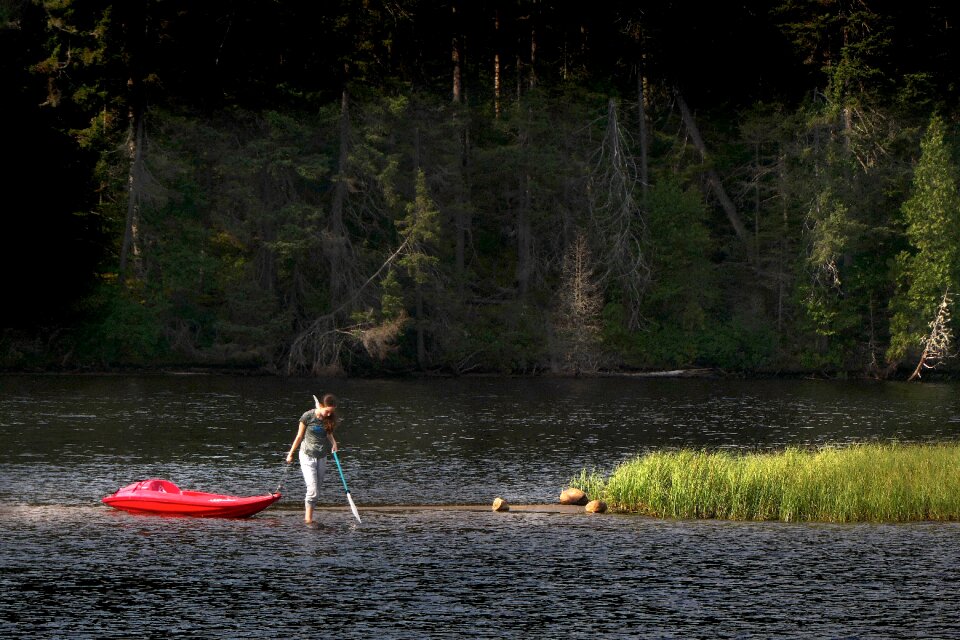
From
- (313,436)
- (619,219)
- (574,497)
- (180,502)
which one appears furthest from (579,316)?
(313,436)

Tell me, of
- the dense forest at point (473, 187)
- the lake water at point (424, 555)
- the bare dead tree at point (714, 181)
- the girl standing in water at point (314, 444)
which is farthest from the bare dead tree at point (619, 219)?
the girl standing in water at point (314, 444)

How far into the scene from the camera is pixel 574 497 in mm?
30281

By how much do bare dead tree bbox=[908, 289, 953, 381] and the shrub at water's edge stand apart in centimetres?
4680

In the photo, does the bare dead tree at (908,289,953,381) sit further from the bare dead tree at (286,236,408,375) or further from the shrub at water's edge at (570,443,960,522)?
the shrub at water's edge at (570,443,960,522)

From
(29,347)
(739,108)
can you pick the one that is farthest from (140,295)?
(739,108)

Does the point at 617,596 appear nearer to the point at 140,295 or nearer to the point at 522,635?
the point at 522,635

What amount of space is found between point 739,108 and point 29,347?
43231mm

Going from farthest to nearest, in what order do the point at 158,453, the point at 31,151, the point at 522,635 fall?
1. the point at 31,151
2. the point at 158,453
3. the point at 522,635

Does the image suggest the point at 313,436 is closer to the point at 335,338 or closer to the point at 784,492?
the point at 784,492

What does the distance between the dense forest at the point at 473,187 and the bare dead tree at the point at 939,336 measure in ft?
1.08

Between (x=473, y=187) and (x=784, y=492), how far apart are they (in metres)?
58.7

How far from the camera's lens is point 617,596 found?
69.1ft

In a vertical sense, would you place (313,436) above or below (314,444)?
above

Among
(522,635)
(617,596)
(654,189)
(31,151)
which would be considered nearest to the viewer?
(522,635)
